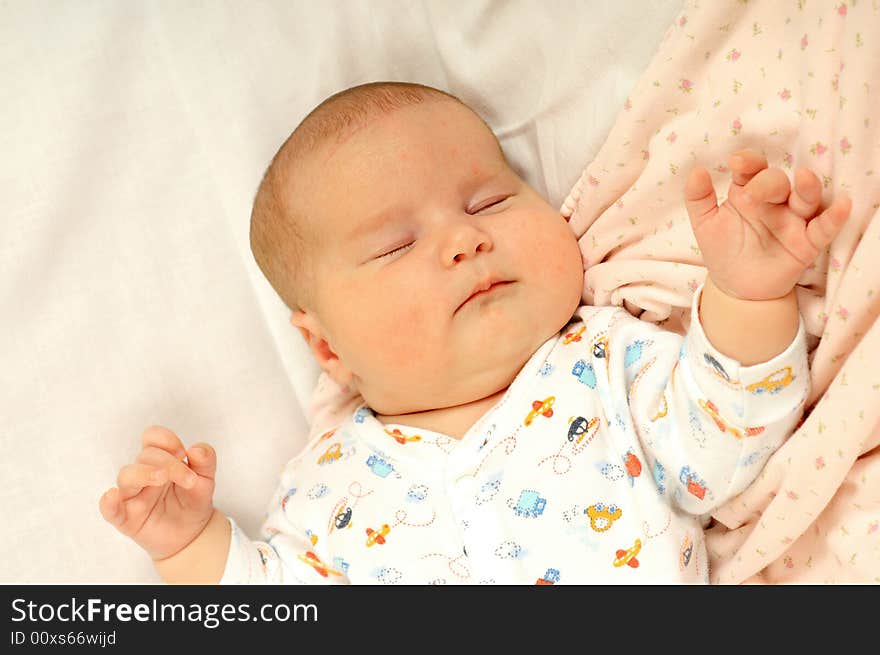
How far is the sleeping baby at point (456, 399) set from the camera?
4.44 feet

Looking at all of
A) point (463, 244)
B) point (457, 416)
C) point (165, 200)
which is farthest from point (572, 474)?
point (165, 200)

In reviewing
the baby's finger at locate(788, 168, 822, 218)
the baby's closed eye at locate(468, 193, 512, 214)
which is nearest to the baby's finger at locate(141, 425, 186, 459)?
the baby's closed eye at locate(468, 193, 512, 214)

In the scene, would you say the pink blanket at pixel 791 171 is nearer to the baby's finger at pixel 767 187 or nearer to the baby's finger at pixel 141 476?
the baby's finger at pixel 767 187

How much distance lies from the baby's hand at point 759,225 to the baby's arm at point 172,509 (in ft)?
2.48

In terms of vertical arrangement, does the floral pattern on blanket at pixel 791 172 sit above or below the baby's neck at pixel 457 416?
above

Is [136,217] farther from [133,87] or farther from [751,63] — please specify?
[751,63]

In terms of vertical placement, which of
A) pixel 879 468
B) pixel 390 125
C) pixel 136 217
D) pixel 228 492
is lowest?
pixel 228 492

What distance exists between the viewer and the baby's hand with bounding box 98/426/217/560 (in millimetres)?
1467

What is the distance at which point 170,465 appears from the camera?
147 centimetres

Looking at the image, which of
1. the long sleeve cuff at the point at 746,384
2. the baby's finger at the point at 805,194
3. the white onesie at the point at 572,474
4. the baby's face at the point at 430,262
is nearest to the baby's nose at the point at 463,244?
the baby's face at the point at 430,262

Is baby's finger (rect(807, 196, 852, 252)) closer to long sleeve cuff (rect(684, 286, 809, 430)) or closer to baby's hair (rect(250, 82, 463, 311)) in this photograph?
long sleeve cuff (rect(684, 286, 809, 430))
